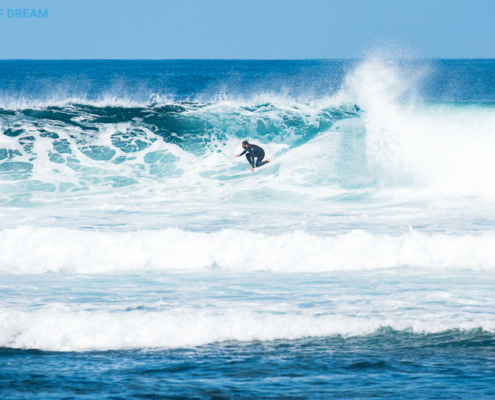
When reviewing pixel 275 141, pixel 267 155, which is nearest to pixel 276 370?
pixel 267 155

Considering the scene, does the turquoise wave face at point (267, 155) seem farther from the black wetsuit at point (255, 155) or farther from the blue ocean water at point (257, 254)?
the black wetsuit at point (255, 155)

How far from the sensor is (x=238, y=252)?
719cm

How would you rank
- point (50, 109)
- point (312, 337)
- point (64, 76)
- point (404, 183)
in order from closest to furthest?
point (312, 337) → point (404, 183) → point (50, 109) → point (64, 76)

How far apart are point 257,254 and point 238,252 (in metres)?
0.25

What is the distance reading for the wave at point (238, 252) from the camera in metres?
6.90

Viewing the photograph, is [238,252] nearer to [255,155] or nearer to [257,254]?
[257,254]

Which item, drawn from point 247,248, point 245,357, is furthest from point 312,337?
point 247,248

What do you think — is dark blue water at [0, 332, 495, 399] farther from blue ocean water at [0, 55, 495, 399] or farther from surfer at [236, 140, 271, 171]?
surfer at [236, 140, 271, 171]

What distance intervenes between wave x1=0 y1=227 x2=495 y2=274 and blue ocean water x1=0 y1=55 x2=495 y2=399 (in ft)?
0.08

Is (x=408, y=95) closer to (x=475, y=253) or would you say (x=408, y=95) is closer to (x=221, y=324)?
(x=475, y=253)

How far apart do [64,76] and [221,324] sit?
59.1 metres

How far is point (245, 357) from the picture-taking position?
4195 millimetres

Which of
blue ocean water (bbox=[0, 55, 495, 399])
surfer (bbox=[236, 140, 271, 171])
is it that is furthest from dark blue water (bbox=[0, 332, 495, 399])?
surfer (bbox=[236, 140, 271, 171])

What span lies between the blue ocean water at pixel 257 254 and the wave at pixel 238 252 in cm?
2
